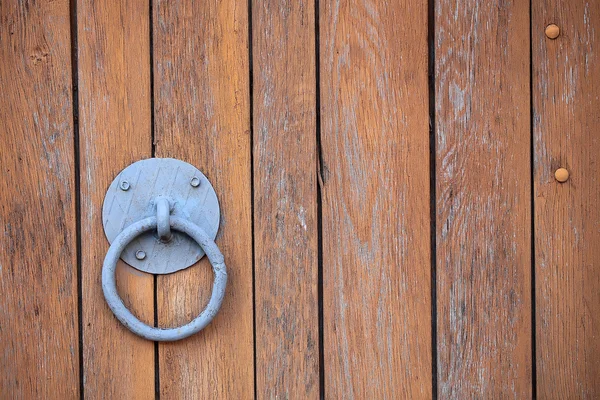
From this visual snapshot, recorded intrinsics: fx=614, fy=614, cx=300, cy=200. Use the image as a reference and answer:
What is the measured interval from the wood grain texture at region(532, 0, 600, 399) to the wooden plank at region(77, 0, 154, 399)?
0.48 m

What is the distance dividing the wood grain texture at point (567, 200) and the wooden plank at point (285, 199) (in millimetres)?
280

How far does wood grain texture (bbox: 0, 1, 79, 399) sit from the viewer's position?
28.5 inches

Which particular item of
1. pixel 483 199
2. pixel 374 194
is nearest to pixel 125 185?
pixel 374 194

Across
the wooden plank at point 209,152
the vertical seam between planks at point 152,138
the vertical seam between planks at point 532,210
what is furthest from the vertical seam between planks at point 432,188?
the vertical seam between planks at point 152,138

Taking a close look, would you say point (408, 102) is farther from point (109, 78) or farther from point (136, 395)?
point (136, 395)

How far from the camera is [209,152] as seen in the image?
2.43 feet

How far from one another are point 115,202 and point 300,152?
0.75 ft

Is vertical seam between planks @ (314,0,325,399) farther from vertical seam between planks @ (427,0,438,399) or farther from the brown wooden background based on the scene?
vertical seam between planks @ (427,0,438,399)

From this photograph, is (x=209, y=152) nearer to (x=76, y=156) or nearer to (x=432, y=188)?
(x=76, y=156)

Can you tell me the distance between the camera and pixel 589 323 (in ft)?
2.50

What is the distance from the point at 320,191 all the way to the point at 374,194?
67 mm

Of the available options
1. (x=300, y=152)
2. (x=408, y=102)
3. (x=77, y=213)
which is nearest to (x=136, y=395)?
(x=77, y=213)

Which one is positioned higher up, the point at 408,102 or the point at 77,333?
the point at 408,102

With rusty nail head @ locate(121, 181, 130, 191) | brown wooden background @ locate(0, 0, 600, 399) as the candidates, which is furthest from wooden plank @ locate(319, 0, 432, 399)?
rusty nail head @ locate(121, 181, 130, 191)
